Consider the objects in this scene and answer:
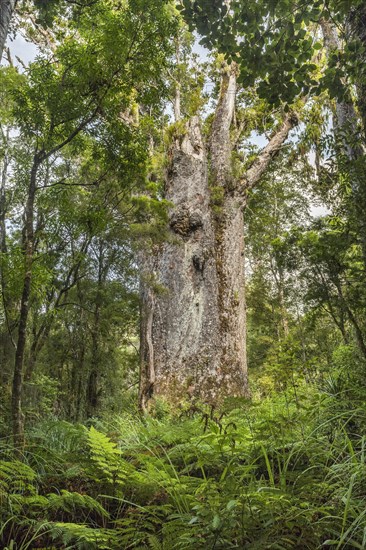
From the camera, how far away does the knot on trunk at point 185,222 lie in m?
7.89

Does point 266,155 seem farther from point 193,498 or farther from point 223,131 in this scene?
point 193,498

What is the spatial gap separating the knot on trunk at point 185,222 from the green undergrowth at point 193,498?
5194 mm

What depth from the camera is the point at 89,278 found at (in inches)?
412

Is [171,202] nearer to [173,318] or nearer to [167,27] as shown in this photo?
[173,318]

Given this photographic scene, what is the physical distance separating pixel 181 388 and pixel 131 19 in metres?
5.70

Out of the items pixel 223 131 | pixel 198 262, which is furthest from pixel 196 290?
pixel 223 131

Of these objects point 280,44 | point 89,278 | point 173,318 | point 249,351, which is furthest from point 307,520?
point 249,351

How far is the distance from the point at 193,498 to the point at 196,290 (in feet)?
19.7

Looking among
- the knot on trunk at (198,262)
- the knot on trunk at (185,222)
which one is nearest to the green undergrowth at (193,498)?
the knot on trunk at (198,262)

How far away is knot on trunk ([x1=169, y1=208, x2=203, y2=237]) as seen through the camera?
311 inches

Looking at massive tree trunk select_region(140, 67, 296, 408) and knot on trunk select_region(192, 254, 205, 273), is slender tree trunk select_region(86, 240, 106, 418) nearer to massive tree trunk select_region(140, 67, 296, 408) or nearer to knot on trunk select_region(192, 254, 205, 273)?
massive tree trunk select_region(140, 67, 296, 408)

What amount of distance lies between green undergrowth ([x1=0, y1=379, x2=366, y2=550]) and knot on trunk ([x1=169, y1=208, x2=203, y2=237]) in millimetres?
5194

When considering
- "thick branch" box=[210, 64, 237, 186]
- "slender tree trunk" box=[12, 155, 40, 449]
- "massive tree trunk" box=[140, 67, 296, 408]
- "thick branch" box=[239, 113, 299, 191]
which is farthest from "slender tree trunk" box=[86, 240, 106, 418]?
"slender tree trunk" box=[12, 155, 40, 449]

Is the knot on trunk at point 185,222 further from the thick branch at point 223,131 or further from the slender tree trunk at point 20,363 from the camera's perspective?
the slender tree trunk at point 20,363
